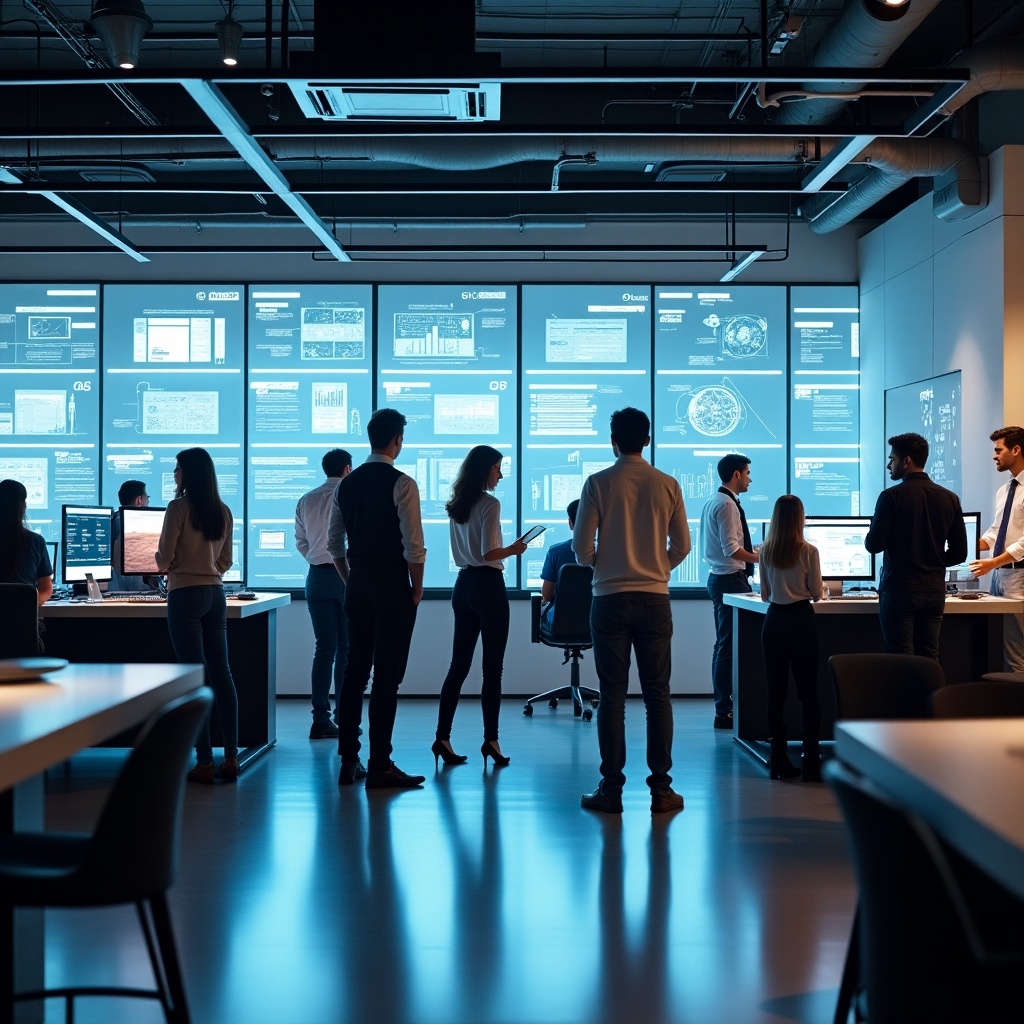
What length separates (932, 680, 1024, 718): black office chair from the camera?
2840 millimetres

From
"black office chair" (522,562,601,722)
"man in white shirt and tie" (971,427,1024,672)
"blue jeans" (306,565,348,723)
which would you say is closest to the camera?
"man in white shirt and tie" (971,427,1024,672)

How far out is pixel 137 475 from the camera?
920 cm

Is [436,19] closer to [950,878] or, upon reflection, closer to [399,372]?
[950,878]

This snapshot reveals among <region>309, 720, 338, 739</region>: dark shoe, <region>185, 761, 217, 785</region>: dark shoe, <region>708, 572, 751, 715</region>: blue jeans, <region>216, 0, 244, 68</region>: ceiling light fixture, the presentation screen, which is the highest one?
<region>216, 0, 244, 68</region>: ceiling light fixture

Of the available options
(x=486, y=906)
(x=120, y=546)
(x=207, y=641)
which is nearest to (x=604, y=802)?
(x=486, y=906)

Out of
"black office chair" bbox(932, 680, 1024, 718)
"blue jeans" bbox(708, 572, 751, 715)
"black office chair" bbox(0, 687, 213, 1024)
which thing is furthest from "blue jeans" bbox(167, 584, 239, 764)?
"black office chair" bbox(932, 680, 1024, 718)

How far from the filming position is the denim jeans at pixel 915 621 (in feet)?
17.4

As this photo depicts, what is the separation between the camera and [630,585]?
4.89 m

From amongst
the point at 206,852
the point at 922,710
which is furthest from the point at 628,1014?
the point at 206,852

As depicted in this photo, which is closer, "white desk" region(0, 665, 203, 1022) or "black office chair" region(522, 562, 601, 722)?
"white desk" region(0, 665, 203, 1022)

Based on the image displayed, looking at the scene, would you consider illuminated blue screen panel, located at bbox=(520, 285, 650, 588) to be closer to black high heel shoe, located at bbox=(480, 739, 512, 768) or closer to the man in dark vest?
black high heel shoe, located at bbox=(480, 739, 512, 768)

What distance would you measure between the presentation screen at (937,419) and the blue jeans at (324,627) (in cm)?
400

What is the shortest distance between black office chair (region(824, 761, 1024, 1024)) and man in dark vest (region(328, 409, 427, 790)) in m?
3.62

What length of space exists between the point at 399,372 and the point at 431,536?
1377 mm
